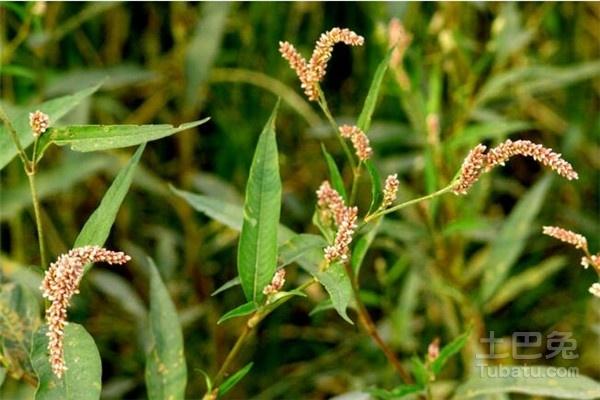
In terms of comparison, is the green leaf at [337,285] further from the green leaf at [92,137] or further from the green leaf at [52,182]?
the green leaf at [52,182]

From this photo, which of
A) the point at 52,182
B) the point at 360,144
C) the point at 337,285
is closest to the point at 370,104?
the point at 360,144

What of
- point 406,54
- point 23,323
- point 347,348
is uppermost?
point 406,54

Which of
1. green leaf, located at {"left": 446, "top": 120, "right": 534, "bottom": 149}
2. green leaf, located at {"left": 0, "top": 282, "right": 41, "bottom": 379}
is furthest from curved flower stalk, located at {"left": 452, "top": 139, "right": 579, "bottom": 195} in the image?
green leaf, located at {"left": 446, "top": 120, "right": 534, "bottom": 149}

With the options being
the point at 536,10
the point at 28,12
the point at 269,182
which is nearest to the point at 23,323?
the point at 269,182

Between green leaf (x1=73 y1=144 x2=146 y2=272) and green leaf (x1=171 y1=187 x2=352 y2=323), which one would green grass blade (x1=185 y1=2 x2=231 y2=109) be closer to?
green leaf (x1=171 y1=187 x2=352 y2=323)

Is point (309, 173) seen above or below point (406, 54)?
below

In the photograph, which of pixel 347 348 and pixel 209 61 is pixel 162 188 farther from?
pixel 347 348
